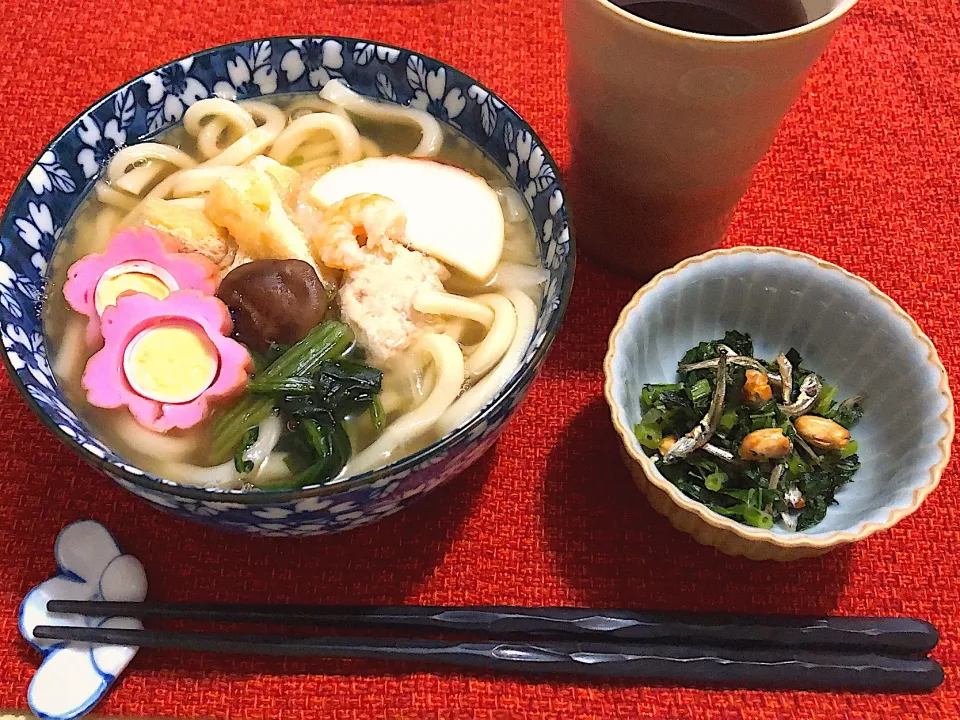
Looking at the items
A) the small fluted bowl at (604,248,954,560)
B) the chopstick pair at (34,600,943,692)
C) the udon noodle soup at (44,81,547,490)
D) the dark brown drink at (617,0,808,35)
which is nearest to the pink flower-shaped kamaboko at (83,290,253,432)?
the udon noodle soup at (44,81,547,490)

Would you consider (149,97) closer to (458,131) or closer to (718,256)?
→ (458,131)

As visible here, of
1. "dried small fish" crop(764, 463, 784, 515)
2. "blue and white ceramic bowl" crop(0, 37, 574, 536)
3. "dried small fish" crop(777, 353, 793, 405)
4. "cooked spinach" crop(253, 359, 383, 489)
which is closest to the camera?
"blue and white ceramic bowl" crop(0, 37, 574, 536)

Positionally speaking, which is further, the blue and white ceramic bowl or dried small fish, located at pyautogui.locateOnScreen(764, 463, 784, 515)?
dried small fish, located at pyautogui.locateOnScreen(764, 463, 784, 515)

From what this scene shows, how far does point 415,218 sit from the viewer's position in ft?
3.88

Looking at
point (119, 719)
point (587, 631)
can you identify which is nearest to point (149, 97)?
point (119, 719)

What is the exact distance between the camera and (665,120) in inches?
44.9

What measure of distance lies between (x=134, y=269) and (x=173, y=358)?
6.6 inches

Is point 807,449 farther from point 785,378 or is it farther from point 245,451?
point 245,451

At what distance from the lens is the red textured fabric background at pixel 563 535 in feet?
3.40

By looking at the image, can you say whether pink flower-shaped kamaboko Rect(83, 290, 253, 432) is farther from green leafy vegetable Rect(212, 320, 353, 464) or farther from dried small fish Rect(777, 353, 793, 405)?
dried small fish Rect(777, 353, 793, 405)

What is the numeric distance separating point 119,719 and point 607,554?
0.72 m

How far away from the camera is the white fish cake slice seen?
1178 millimetres

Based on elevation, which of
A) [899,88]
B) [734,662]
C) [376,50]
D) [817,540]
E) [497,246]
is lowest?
[734,662]

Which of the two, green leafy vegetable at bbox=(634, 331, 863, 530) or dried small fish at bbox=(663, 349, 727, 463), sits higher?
dried small fish at bbox=(663, 349, 727, 463)
